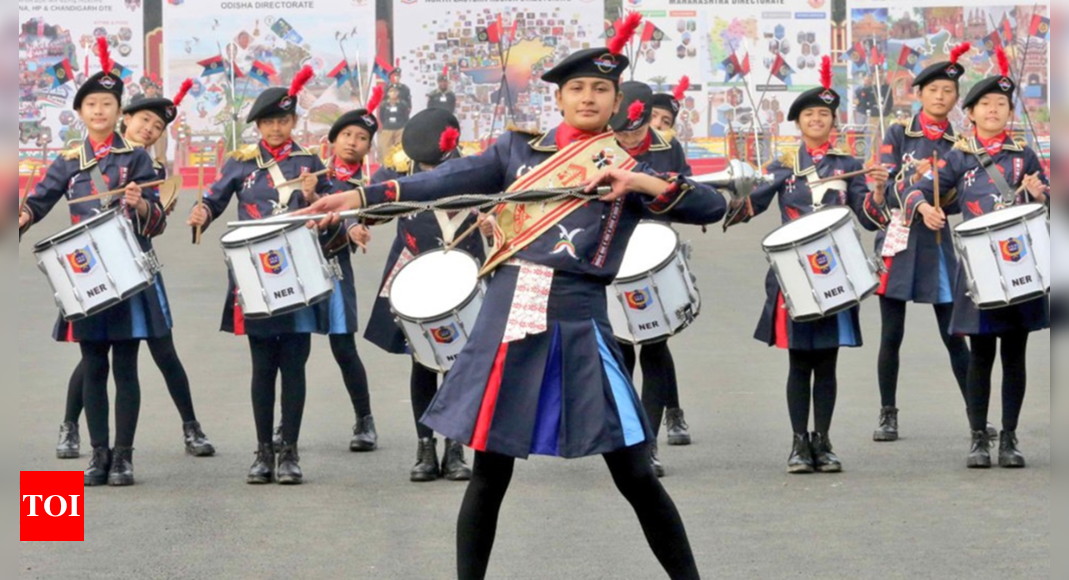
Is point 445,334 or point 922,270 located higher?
point 922,270

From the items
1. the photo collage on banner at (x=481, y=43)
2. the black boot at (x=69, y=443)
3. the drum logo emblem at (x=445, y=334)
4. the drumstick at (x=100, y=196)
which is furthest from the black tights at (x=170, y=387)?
the photo collage on banner at (x=481, y=43)

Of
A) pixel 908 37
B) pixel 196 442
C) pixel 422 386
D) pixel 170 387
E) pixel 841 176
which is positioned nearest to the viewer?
pixel 422 386

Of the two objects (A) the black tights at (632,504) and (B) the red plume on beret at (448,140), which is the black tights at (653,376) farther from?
(A) the black tights at (632,504)

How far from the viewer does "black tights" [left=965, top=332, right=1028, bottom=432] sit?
8.18 metres

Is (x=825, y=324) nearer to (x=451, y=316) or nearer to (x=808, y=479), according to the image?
(x=808, y=479)

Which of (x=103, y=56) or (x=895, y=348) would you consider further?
(x=895, y=348)

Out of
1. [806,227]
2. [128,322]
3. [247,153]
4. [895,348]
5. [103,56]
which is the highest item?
[103,56]

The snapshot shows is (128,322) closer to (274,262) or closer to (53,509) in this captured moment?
(274,262)

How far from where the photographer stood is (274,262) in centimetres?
786

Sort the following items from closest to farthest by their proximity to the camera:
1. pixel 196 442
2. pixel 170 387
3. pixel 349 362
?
pixel 196 442
pixel 170 387
pixel 349 362

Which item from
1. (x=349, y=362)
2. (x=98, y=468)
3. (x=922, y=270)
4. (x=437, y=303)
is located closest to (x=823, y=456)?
(x=922, y=270)

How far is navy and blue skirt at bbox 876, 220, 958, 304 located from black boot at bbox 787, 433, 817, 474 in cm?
128

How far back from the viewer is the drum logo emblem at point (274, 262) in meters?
7.85

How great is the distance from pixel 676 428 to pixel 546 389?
3929mm
